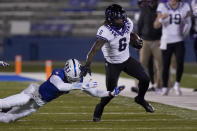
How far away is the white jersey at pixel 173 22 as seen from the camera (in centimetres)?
1440

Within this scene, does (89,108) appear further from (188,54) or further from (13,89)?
(188,54)

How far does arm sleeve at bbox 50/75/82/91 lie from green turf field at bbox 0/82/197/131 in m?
0.45

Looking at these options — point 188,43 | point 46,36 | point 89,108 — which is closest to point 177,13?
point 89,108

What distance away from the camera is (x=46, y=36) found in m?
Answer: 31.5

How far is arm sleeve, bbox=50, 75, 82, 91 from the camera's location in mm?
9289

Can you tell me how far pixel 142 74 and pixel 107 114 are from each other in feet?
2.95

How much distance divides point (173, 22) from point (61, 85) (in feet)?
17.8

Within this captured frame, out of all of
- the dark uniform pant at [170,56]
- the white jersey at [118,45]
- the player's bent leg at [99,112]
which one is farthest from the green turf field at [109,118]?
the dark uniform pant at [170,56]

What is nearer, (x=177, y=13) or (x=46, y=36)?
(x=177, y=13)

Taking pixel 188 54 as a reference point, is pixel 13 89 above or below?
above

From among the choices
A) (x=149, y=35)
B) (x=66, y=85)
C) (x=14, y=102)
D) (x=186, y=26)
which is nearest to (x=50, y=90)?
(x=66, y=85)

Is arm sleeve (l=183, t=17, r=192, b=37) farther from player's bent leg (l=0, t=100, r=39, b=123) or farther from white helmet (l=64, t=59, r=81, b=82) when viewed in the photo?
player's bent leg (l=0, t=100, r=39, b=123)

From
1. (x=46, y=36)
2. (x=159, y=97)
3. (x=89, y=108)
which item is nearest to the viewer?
(x=89, y=108)

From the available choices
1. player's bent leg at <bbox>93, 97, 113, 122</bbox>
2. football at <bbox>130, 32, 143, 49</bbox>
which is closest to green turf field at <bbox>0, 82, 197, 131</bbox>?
player's bent leg at <bbox>93, 97, 113, 122</bbox>
